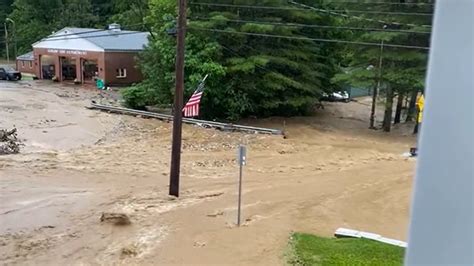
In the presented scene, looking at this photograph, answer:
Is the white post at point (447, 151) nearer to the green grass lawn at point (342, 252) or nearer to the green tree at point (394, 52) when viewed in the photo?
the green grass lawn at point (342, 252)

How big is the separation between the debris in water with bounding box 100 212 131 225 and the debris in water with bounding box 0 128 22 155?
10.7 metres

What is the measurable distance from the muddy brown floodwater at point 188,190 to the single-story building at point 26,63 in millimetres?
26978

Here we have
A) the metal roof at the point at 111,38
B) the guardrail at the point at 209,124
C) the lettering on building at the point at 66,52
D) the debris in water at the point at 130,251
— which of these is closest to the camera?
the debris in water at the point at 130,251

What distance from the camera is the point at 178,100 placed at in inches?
605

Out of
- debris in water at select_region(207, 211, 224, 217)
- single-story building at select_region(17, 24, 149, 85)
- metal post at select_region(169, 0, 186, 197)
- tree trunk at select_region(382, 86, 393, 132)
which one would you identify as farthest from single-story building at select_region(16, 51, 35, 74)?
debris in water at select_region(207, 211, 224, 217)

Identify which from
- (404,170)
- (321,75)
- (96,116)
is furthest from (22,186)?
(321,75)

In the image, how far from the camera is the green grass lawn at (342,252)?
9.05 m

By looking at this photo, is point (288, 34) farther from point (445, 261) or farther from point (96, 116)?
point (445, 261)

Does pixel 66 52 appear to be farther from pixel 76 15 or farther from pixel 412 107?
pixel 412 107

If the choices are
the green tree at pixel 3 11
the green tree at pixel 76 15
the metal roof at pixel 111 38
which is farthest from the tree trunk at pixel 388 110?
the green tree at pixel 3 11

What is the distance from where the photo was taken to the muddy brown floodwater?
11.4 m

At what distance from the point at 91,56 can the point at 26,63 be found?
44.1ft

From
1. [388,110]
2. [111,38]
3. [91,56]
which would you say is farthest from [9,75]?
[388,110]

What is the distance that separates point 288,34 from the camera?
29281 mm
